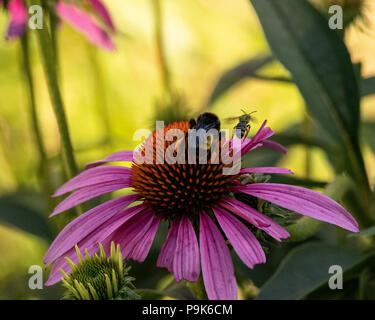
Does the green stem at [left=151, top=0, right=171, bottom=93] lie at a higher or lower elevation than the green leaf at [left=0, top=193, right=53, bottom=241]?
higher

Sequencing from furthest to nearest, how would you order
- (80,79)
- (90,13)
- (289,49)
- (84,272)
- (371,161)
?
(80,79), (371,161), (90,13), (289,49), (84,272)

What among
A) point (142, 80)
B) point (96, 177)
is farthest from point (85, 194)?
point (142, 80)

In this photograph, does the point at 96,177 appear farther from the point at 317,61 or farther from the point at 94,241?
the point at 317,61

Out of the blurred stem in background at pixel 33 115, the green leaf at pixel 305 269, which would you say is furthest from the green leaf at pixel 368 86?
the blurred stem in background at pixel 33 115

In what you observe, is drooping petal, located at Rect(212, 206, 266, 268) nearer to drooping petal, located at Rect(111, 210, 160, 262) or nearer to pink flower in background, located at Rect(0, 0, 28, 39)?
drooping petal, located at Rect(111, 210, 160, 262)

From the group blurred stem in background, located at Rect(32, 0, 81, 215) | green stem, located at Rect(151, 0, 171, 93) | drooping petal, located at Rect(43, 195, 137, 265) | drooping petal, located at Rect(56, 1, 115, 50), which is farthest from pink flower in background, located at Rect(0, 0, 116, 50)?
drooping petal, located at Rect(43, 195, 137, 265)

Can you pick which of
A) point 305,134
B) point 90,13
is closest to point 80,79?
point 90,13

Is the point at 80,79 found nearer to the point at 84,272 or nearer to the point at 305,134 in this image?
the point at 305,134
